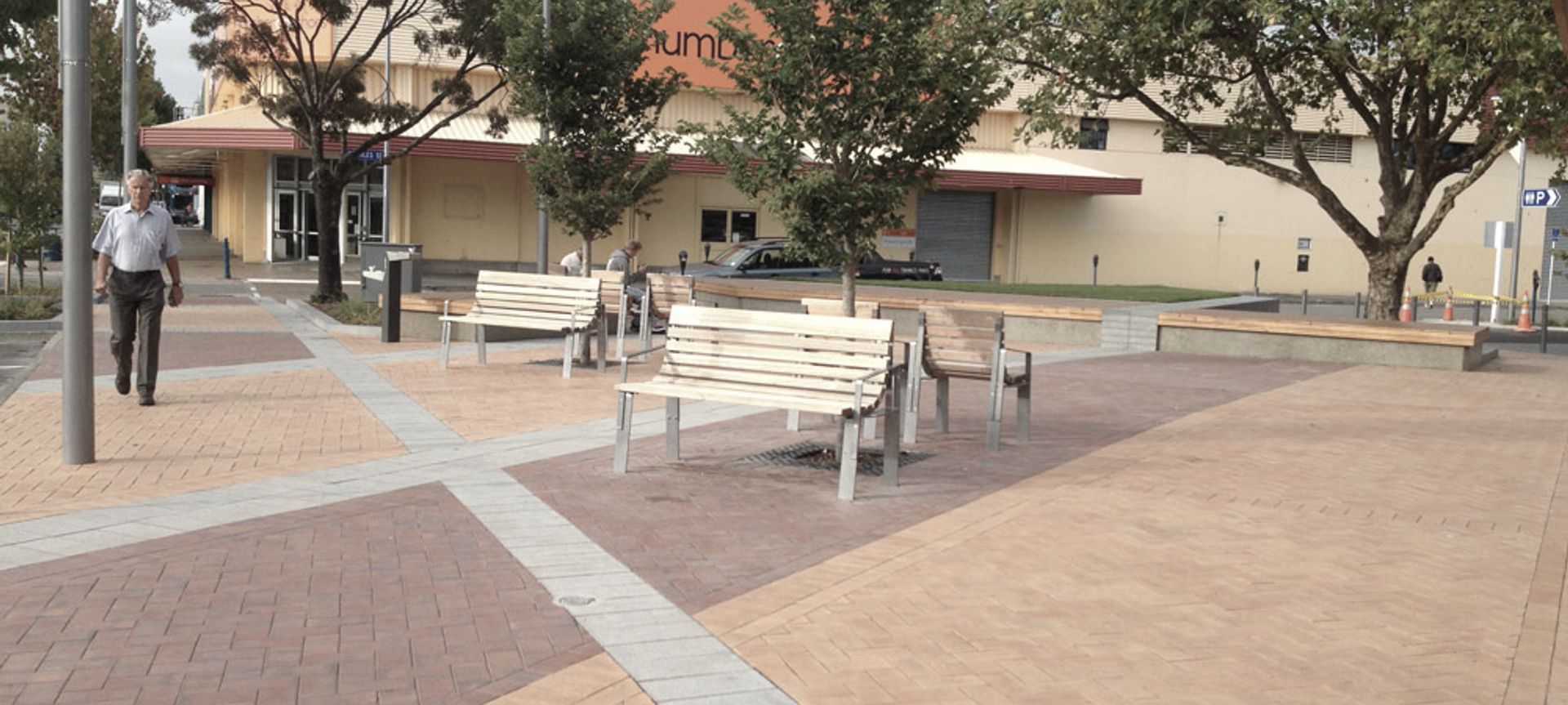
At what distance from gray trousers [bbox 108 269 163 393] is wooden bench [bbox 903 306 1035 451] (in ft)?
18.0

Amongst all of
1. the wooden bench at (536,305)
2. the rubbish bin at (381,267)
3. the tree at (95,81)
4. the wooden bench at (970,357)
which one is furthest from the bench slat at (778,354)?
the tree at (95,81)

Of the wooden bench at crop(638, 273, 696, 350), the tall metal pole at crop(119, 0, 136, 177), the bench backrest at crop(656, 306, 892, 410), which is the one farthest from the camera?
the tall metal pole at crop(119, 0, 136, 177)

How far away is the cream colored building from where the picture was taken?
41094 millimetres

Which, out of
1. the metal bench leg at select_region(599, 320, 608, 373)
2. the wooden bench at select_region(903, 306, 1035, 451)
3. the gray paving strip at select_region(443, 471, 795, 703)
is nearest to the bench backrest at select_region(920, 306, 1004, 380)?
the wooden bench at select_region(903, 306, 1035, 451)

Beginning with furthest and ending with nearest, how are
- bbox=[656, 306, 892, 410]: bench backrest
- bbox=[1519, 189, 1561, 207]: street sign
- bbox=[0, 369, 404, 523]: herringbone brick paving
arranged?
1. bbox=[1519, 189, 1561, 207]: street sign
2. bbox=[656, 306, 892, 410]: bench backrest
3. bbox=[0, 369, 404, 523]: herringbone brick paving

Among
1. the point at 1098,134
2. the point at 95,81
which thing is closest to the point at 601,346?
the point at 1098,134

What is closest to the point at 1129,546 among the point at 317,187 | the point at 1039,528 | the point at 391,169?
the point at 1039,528

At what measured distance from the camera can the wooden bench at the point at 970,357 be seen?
31.1 feet

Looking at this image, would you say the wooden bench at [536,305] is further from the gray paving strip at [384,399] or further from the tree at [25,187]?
the tree at [25,187]

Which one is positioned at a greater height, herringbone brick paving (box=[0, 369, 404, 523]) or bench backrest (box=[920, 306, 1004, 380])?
bench backrest (box=[920, 306, 1004, 380])

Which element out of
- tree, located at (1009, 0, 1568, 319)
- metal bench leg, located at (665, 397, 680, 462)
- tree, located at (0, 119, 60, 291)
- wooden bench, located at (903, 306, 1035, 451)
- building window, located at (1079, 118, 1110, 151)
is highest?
building window, located at (1079, 118, 1110, 151)

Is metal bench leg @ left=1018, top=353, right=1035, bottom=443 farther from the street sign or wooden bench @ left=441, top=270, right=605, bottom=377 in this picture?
the street sign

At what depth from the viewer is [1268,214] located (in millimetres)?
45781

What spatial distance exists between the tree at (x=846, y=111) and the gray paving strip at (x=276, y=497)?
194 centimetres
